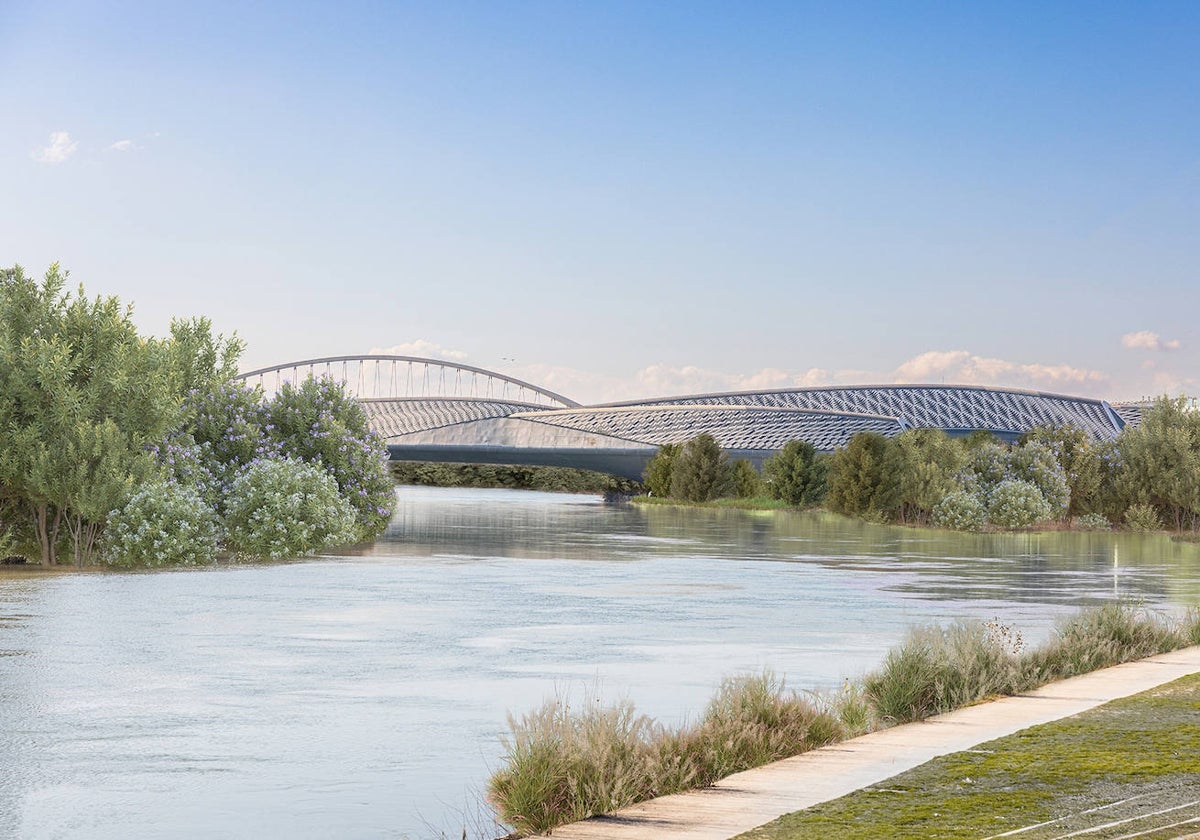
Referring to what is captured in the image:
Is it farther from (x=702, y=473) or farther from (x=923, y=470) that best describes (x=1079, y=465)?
(x=702, y=473)

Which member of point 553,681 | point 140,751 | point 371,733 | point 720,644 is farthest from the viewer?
point 720,644

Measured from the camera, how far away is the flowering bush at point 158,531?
26.8m

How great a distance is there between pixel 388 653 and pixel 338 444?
21.4 meters

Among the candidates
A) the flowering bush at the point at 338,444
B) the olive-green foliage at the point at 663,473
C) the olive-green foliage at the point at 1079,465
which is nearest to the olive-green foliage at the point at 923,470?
the olive-green foliage at the point at 1079,465

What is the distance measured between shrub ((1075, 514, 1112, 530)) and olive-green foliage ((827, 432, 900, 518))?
21.6 feet

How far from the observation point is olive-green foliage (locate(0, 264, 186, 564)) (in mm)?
26031

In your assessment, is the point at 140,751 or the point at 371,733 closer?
the point at 140,751

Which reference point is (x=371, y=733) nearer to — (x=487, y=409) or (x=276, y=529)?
(x=276, y=529)

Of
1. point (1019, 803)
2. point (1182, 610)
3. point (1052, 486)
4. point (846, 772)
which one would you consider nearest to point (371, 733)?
point (846, 772)

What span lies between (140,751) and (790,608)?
12.1 meters

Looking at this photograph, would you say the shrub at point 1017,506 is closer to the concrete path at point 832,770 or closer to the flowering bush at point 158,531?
the flowering bush at point 158,531

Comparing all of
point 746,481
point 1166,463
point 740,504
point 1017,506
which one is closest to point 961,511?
point 1017,506

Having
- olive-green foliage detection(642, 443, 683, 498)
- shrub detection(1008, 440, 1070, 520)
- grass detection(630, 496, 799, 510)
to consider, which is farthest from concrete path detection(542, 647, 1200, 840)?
olive-green foliage detection(642, 443, 683, 498)

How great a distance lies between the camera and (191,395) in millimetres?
33094
